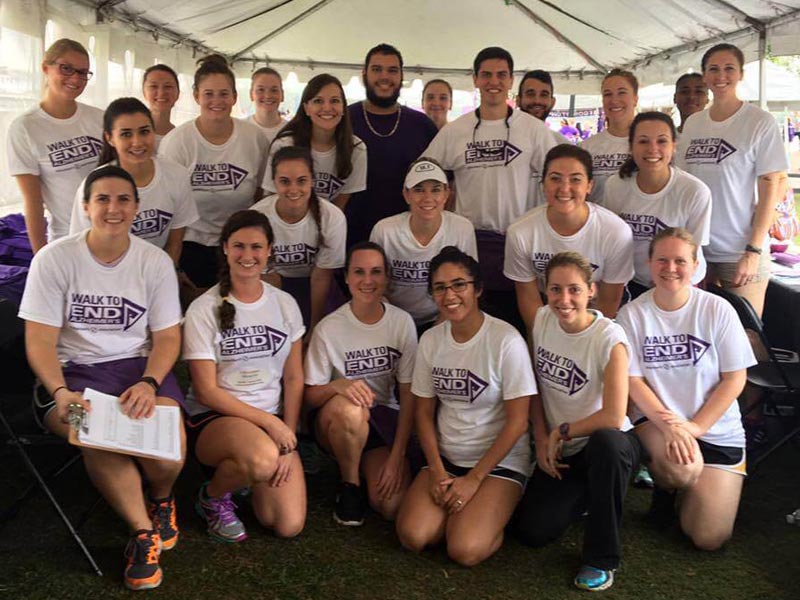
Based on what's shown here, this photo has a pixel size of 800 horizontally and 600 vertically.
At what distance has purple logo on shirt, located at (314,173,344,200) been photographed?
11.5 ft

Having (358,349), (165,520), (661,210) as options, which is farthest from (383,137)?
(165,520)

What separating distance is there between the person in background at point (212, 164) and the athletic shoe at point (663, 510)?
224cm

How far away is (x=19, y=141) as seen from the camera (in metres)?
3.15

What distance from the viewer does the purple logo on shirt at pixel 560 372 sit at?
2605mm

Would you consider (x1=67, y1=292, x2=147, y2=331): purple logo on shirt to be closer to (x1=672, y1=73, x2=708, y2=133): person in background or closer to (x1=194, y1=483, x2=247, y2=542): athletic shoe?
(x1=194, y1=483, x2=247, y2=542): athletic shoe

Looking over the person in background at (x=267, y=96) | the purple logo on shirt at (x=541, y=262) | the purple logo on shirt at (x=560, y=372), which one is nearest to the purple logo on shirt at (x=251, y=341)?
the purple logo on shirt at (x=560, y=372)

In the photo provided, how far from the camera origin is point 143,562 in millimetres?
2316

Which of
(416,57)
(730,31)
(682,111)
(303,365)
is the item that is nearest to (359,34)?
(416,57)

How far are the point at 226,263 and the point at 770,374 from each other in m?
2.49

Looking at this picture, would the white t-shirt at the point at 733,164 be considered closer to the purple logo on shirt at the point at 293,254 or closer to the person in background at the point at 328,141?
the person in background at the point at 328,141

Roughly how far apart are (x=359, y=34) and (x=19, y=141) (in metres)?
4.45

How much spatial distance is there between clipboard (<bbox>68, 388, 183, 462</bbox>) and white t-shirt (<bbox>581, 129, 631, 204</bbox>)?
2.28 metres

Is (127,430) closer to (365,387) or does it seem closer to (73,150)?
(365,387)

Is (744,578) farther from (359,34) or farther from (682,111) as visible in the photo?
(359,34)
